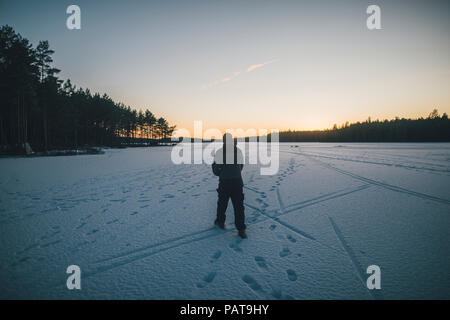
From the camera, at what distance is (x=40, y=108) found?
27.1m

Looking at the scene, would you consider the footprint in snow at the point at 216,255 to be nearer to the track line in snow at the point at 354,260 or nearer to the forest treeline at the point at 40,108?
the track line in snow at the point at 354,260

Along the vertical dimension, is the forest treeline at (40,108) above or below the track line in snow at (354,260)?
above

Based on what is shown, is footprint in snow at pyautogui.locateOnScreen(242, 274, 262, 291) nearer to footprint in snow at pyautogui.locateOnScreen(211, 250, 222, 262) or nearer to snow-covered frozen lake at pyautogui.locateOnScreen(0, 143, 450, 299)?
snow-covered frozen lake at pyautogui.locateOnScreen(0, 143, 450, 299)

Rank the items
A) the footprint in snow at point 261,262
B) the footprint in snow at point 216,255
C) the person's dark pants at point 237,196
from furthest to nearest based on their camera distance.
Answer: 1. the person's dark pants at point 237,196
2. the footprint in snow at point 216,255
3. the footprint in snow at point 261,262

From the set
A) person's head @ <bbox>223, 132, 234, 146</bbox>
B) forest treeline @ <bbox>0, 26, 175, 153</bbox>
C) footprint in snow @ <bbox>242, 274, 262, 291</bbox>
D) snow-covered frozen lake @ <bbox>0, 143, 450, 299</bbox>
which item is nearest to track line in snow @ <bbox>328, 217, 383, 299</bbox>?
snow-covered frozen lake @ <bbox>0, 143, 450, 299</bbox>

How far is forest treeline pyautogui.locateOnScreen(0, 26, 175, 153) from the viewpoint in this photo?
20609 millimetres

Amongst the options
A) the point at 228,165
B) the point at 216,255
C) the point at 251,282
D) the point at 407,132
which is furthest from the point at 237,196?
the point at 407,132

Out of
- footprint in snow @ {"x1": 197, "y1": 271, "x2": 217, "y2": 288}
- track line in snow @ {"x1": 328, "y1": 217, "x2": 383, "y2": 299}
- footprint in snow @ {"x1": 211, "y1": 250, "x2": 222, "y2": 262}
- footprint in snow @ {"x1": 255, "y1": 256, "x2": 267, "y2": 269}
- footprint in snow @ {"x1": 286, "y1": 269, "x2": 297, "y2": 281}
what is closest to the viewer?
track line in snow @ {"x1": 328, "y1": 217, "x2": 383, "y2": 299}

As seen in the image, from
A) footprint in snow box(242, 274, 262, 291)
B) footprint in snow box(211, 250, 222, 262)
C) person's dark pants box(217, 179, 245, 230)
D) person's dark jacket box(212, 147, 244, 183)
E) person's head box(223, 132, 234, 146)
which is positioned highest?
person's head box(223, 132, 234, 146)

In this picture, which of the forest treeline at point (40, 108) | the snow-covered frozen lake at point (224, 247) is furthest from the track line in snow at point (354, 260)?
the forest treeline at point (40, 108)

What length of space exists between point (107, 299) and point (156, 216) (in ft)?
7.28

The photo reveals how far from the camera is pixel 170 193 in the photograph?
6.15 meters

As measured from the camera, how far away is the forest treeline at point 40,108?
20609mm

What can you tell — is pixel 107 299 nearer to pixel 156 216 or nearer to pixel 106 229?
pixel 106 229
